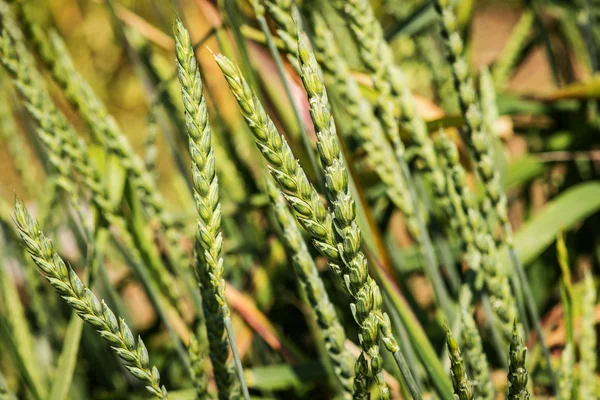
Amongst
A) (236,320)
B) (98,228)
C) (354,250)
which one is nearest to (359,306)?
(354,250)

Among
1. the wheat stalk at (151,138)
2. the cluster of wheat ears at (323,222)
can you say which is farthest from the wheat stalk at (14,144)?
the wheat stalk at (151,138)

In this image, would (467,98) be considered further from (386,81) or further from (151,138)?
(151,138)

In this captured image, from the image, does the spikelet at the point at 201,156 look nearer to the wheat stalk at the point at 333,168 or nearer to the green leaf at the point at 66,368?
the wheat stalk at the point at 333,168

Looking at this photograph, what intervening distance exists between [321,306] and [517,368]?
0.43ft

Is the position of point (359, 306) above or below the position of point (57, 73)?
below

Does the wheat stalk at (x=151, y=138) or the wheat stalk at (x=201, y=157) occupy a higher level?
the wheat stalk at (x=151, y=138)

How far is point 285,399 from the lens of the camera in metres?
0.79

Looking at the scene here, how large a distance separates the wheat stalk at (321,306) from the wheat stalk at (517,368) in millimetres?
113

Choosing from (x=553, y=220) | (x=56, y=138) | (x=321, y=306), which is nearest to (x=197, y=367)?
(x=321, y=306)

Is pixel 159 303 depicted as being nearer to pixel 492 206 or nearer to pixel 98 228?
pixel 98 228

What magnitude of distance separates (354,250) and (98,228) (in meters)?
0.34

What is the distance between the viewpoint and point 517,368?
304 millimetres

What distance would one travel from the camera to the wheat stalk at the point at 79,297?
28cm

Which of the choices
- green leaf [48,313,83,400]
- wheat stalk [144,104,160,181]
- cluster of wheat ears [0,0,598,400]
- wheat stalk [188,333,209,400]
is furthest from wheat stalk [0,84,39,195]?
wheat stalk [188,333,209,400]
